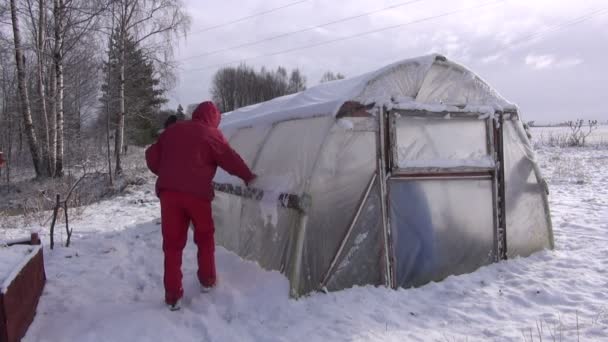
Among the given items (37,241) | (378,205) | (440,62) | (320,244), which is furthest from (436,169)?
(37,241)

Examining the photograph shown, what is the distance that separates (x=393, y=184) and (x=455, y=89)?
4.31 ft

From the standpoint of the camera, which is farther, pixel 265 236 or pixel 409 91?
pixel 265 236

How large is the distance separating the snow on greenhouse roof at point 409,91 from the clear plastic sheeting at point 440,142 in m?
0.19

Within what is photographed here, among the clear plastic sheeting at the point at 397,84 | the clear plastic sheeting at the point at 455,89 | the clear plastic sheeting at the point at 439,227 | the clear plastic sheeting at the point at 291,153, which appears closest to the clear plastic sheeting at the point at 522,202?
the clear plastic sheeting at the point at 439,227

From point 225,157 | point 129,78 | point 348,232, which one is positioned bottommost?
point 348,232

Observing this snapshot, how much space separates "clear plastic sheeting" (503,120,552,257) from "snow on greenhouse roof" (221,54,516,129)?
1.61 ft

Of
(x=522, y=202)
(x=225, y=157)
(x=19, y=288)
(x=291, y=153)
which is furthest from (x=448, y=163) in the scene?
(x=19, y=288)

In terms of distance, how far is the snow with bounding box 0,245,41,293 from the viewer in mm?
2904

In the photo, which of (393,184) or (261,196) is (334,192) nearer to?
(393,184)

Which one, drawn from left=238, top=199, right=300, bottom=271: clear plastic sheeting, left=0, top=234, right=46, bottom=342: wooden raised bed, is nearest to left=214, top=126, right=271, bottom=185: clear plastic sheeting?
left=238, top=199, right=300, bottom=271: clear plastic sheeting

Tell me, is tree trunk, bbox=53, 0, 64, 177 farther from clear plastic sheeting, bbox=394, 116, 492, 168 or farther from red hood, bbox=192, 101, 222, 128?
clear plastic sheeting, bbox=394, 116, 492, 168

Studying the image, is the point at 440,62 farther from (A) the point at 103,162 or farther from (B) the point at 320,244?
(A) the point at 103,162

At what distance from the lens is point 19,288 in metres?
3.07

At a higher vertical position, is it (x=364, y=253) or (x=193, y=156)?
(x=193, y=156)
